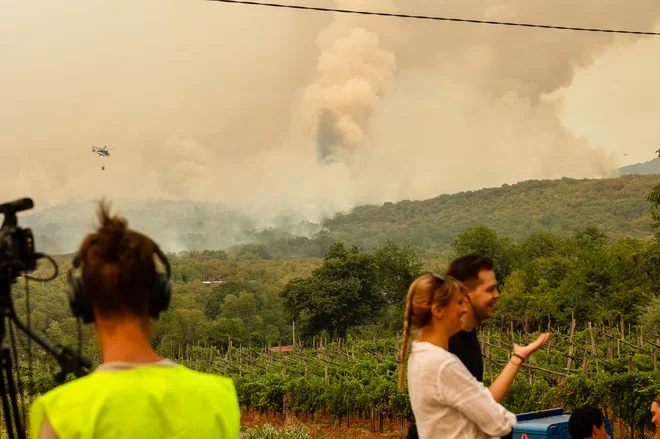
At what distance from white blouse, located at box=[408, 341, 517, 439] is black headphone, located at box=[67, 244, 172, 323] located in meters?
1.24

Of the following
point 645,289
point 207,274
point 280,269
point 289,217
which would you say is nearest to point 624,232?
point 280,269

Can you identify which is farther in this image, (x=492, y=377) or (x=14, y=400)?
(x=492, y=377)

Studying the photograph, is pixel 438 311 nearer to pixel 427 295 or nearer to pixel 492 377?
pixel 427 295

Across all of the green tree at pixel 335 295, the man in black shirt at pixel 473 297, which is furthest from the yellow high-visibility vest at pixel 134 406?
the green tree at pixel 335 295

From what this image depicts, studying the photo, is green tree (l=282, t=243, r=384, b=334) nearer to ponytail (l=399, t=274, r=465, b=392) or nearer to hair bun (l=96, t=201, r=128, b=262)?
ponytail (l=399, t=274, r=465, b=392)

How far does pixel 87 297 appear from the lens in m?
1.56

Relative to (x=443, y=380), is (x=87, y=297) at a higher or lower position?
higher

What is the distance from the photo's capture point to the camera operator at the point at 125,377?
4.77 feet

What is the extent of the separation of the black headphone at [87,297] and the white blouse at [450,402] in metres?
1.24

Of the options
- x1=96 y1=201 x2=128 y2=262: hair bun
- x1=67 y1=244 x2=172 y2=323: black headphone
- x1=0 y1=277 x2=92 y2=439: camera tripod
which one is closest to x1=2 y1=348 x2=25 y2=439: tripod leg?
x1=0 y1=277 x2=92 y2=439: camera tripod

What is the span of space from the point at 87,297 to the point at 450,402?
56.2 inches

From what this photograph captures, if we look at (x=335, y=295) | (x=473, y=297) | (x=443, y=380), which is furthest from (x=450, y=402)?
(x=335, y=295)

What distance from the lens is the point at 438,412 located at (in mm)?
2693

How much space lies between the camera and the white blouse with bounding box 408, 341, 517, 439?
8.60 feet
